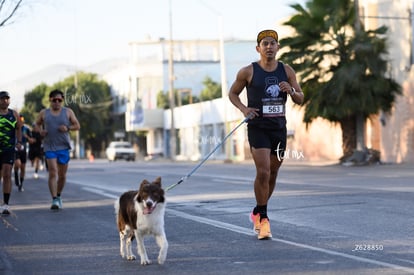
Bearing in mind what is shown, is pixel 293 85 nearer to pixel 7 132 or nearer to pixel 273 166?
pixel 273 166

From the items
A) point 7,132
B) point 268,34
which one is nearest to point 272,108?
point 268,34

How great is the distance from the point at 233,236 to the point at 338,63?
2628cm

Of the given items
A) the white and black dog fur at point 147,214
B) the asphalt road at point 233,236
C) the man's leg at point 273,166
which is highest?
the man's leg at point 273,166

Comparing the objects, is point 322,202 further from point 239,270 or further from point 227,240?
point 239,270

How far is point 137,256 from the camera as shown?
29.6 feet

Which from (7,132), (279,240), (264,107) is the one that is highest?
(264,107)

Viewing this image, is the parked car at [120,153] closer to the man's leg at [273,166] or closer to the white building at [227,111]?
the white building at [227,111]

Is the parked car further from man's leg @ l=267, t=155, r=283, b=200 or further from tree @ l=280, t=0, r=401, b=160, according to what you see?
man's leg @ l=267, t=155, r=283, b=200

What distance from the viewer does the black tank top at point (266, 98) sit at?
9898mm

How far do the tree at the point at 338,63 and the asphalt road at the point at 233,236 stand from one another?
1720 cm

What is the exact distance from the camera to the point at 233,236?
1024cm

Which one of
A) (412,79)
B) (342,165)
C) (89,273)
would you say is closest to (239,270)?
(89,273)

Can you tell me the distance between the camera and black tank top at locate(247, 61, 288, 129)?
390 inches

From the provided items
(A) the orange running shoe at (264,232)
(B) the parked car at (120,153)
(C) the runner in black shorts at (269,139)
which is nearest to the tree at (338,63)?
(C) the runner in black shorts at (269,139)
